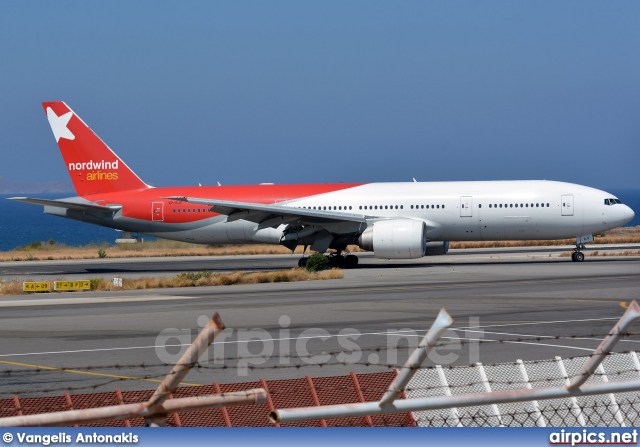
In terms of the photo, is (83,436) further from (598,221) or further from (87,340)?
(598,221)

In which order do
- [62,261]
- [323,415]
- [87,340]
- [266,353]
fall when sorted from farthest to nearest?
[62,261]
[87,340]
[266,353]
[323,415]

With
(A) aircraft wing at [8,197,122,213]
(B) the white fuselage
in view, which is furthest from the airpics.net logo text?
(B) the white fuselage

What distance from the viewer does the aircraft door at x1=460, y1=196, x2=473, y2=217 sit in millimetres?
42125

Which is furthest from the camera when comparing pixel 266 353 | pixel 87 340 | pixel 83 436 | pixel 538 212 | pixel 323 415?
pixel 538 212

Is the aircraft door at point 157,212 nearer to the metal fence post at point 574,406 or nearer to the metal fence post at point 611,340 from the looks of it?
the metal fence post at point 574,406

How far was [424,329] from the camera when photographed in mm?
20781

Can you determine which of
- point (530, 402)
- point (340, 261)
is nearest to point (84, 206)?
point (340, 261)

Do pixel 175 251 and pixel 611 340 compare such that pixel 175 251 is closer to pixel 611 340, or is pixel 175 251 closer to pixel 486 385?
pixel 486 385

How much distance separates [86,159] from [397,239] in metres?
17.5

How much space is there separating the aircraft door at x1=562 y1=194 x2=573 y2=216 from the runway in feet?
8.73

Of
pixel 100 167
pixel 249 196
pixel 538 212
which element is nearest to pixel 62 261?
pixel 100 167

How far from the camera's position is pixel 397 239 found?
4038 cm

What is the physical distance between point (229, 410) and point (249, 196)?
35.7 meters

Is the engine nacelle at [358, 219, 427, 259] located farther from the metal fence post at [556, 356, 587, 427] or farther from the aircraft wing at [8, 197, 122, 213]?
the metal fence post at [556, 356, 587, 427]
